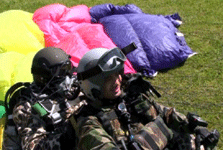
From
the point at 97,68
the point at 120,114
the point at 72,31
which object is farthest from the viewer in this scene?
the point at 72,31

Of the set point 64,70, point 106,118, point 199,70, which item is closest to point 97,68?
point 106,118

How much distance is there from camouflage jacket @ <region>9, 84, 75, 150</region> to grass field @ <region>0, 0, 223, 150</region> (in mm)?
2115

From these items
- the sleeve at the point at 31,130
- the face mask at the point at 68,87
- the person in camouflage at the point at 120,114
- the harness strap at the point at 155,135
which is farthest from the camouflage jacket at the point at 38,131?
the harness strap at the point at 155,135

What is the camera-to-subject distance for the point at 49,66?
10.3 feet

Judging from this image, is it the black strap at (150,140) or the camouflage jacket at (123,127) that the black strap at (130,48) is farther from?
the black strap at (150,140)

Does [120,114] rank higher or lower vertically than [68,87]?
lower

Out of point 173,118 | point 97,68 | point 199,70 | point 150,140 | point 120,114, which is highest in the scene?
point 97,68

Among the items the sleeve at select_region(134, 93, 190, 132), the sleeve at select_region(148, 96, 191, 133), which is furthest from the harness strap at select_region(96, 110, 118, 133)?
the sleeve at select_region(148, 96, 191, 133)

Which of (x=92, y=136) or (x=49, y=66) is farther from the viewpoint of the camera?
(x=49, y=66)

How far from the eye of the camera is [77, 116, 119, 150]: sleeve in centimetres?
232

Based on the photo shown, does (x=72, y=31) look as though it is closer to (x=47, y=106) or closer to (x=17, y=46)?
(x=17, y=46)

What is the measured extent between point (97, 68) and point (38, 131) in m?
0.91

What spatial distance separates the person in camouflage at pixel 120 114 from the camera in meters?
2.58

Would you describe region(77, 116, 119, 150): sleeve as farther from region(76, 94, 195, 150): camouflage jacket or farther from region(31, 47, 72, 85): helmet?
region(31, 47, 72, 85): helmet
